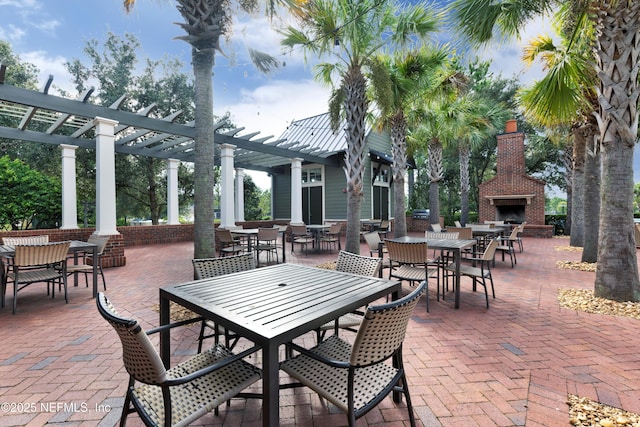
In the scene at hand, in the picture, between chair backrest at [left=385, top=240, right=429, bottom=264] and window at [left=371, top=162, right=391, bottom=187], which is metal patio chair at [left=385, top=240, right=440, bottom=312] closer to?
chair backrest at [left=385, top=240, right=429, bottom=264]

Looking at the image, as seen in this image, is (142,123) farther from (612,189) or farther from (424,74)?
(612,189)

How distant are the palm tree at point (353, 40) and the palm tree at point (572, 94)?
95.0 inches

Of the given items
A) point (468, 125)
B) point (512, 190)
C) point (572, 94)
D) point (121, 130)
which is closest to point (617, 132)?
point (572, 94)

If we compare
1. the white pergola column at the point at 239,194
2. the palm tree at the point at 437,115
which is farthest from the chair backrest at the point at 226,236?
the white pergola column at the point at 239,194

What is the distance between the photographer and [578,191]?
9.02 meters

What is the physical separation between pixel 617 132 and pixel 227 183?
9079 mm

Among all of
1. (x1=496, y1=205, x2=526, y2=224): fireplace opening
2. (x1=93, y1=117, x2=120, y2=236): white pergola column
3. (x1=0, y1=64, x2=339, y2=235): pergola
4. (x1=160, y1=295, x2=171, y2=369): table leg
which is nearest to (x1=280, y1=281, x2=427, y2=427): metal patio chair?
(x1=160, y1=295, x2=171, y2=369): table leg

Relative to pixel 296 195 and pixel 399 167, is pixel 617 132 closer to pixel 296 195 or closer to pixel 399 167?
pixel 399 167

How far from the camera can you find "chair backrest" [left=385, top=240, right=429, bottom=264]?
3.89m

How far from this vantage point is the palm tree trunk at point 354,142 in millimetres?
6305

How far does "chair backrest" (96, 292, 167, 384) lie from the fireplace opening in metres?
15.9

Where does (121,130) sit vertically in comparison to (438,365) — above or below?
above

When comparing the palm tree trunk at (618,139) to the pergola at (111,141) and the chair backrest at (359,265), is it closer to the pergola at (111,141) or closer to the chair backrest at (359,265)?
the chair backrest at (359,265)

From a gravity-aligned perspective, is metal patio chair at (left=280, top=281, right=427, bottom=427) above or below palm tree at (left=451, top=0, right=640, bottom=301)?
below
